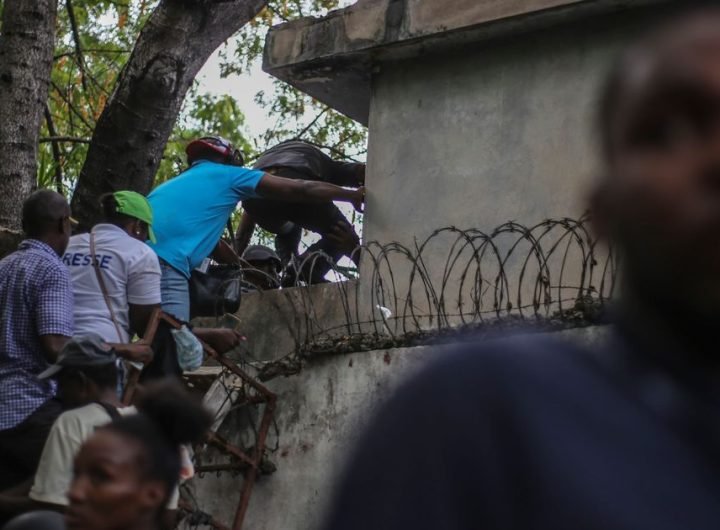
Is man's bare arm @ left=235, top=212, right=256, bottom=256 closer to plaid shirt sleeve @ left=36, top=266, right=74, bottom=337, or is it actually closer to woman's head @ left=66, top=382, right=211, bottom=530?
plaid shirt sleeve @ left=36, top=266, right=74, bottom=337

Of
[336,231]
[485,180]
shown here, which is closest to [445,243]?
[485,180]

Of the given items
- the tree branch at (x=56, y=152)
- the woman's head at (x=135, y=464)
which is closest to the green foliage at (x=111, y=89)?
the tree branch at (x=56, y=152)

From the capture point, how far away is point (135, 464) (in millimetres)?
3703

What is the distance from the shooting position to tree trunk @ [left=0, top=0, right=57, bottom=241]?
6.92 meters

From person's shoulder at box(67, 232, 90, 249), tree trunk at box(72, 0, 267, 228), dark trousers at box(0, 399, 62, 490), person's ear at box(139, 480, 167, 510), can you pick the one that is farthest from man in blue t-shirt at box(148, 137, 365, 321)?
person's ear at box(139, 480, 167, 510)

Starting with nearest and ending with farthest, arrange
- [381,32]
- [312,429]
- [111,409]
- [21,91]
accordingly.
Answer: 1. [111,409]
2. [312,429]
3. [21,91]
4. [381,32]

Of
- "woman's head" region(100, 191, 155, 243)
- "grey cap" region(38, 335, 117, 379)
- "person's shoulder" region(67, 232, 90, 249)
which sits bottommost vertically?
"grey cap" region(38, 335, 117, 379)

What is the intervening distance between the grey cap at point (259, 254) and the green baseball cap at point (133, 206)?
2.92 meters

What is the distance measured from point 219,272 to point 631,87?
19.7 ft

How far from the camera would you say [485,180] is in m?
7.29

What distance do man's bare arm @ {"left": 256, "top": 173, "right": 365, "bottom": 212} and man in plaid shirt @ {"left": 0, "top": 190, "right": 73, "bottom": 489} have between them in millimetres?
1862

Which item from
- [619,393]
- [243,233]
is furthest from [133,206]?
[619,393]

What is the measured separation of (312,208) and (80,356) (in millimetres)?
3457

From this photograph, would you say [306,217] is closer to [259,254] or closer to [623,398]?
[259,254]
